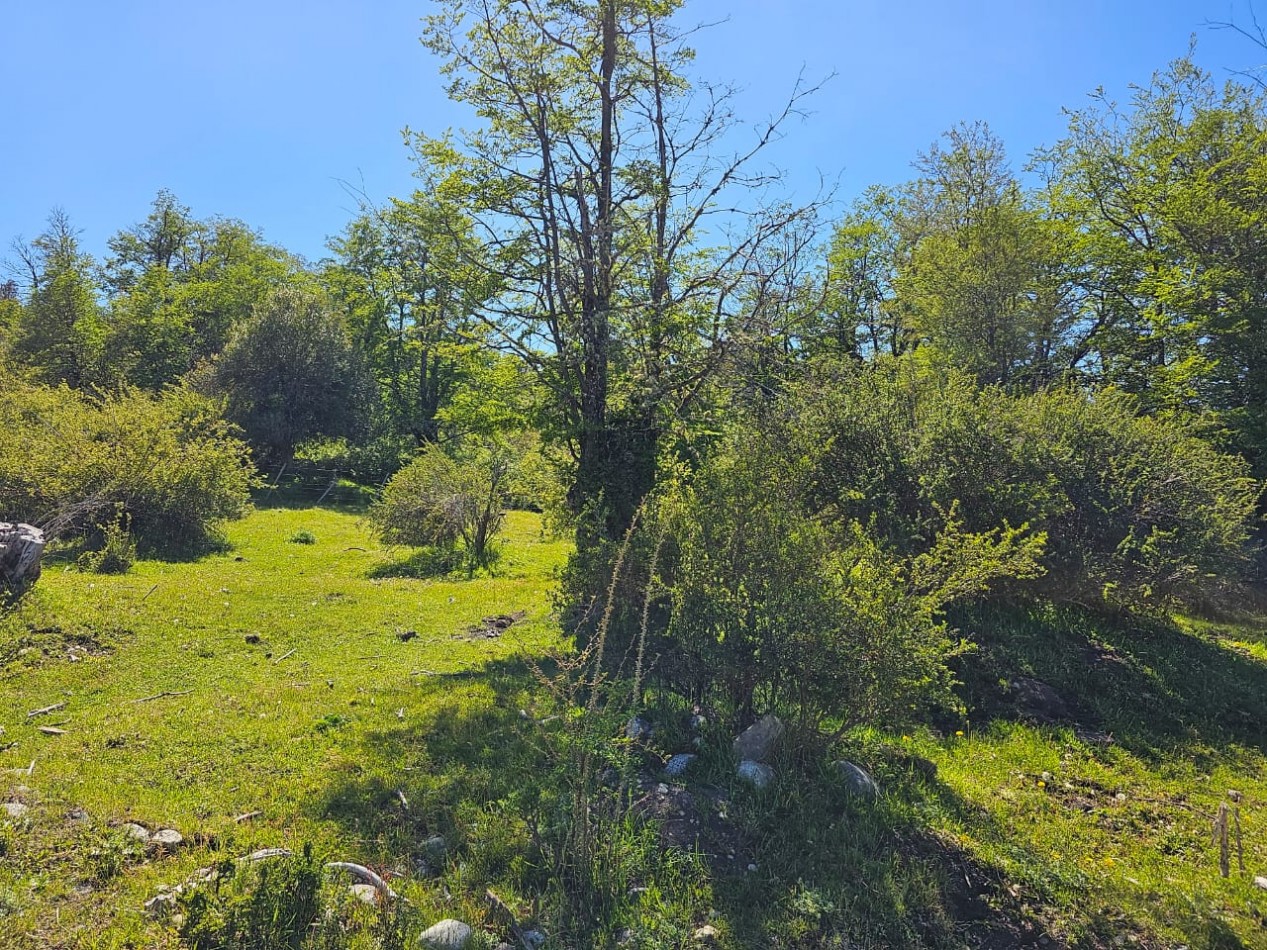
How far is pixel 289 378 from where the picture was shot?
27.2 m

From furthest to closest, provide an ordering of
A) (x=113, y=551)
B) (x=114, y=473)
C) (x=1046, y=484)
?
Result: (x=114, y=473) → (x=113, y=551) → (x=1046, y=484)

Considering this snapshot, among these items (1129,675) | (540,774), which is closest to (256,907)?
(540,774)

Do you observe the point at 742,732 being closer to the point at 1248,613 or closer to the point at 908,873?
the point at 908,873

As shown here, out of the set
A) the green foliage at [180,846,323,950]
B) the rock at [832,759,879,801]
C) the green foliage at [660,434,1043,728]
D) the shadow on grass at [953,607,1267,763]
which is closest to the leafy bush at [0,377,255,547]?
the green foliage at [180,846,323,950]

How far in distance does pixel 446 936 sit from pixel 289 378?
1108 inches

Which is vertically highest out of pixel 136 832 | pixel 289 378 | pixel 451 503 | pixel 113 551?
pixel 289 378

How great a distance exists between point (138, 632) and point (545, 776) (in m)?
5.92

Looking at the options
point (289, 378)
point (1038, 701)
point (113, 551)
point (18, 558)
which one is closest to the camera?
point (1038, 701)

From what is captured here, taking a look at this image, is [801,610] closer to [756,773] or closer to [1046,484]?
[756,773]

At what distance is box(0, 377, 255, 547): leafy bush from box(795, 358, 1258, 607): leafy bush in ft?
39.4

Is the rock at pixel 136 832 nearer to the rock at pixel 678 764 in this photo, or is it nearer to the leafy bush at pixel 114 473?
the rock at pixel 678 764

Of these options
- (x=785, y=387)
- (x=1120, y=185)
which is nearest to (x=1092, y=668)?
(x=785, y=387)

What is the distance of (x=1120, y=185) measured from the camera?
20.7 m

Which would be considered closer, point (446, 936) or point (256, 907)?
point (256, 907)
